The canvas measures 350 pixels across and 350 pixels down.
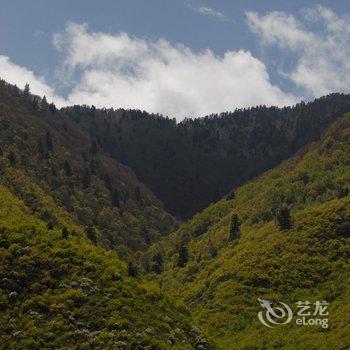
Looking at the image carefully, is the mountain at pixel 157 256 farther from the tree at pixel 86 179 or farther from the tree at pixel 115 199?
the tree at pixel 86 179

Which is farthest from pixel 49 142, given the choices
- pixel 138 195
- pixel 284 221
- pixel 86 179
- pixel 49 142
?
pixel 284 221

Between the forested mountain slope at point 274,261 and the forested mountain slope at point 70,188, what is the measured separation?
47.9 ft

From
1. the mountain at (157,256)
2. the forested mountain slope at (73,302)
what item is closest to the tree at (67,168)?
the mountain at (157,256)

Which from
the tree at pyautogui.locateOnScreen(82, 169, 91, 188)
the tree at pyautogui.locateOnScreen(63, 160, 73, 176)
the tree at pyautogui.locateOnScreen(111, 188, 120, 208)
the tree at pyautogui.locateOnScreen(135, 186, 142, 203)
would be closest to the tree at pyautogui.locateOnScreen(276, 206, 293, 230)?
the tree at pyautogui.locateOnScreen(111, 188, 120, 208)

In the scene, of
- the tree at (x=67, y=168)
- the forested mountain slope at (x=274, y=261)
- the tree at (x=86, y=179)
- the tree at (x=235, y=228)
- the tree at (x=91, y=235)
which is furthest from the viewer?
the tree at (x=86, y=179)

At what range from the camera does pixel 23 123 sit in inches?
7180

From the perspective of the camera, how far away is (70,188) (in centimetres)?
15388

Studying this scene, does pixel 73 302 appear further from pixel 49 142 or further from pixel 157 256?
pixel 49 142

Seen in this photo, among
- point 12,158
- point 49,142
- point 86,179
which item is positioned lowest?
point 12,158

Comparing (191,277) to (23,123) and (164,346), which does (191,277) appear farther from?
(23,123)

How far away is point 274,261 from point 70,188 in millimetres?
75653

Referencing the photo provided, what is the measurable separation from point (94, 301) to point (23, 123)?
13230cm

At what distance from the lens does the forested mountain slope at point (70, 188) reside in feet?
420

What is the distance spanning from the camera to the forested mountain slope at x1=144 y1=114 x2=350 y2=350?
75.0m
